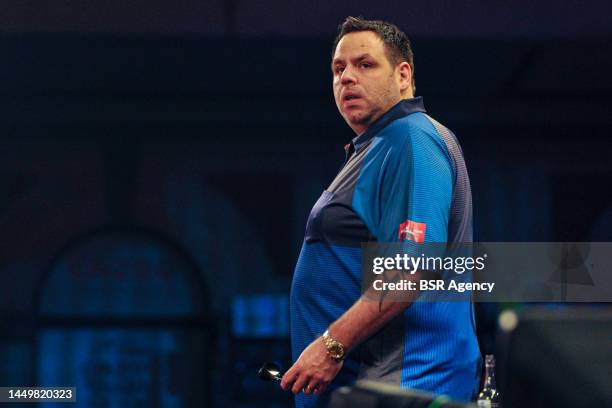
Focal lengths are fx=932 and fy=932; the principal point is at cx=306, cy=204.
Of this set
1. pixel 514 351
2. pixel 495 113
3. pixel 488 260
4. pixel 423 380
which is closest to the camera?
pixel 514 351

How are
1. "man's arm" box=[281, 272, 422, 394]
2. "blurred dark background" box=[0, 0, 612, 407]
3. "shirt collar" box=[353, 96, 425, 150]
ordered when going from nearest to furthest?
"man's arm" box=[281, 272, 422, 394]
"shirt collar" box=[353, 96, 425, 150]
"blurred dark background" box=[0, 0, 612, 407]

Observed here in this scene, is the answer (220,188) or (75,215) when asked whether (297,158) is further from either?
(75,215)

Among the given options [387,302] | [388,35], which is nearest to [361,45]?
[388,35]

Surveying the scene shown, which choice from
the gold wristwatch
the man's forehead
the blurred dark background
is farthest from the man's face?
the blurred dark background

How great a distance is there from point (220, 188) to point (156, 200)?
49cm

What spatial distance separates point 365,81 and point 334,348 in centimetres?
52

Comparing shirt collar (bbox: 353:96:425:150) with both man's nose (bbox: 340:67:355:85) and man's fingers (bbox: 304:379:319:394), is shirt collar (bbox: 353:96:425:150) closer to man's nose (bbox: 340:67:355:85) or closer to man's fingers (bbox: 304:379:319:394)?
man's nose (bbox: 340:67:355:85)

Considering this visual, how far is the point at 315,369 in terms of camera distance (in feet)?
5.22

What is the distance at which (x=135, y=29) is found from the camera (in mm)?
5109

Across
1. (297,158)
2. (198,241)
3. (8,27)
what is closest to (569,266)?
(297,158)

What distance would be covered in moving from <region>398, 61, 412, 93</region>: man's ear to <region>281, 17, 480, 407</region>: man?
0.13 meters

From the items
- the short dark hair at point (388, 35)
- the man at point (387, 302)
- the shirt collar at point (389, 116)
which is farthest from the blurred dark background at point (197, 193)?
the man at point (387, 302)

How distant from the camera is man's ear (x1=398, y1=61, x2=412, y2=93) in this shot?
1.83 metres

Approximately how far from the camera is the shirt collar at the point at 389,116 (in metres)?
1.74
